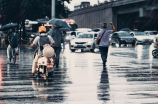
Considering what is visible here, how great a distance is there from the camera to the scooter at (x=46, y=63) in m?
13.4

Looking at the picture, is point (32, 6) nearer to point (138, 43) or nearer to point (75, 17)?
point (138, 43)

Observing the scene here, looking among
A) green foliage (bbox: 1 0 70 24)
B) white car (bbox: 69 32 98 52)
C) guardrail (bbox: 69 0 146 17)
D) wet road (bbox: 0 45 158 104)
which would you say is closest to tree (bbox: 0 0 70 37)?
green foliage (bbox: 1 0 70 24)

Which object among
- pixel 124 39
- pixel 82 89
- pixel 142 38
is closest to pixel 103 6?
pixel 142 38

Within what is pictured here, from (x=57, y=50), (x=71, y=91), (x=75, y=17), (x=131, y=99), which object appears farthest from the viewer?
(x=75, y=17)

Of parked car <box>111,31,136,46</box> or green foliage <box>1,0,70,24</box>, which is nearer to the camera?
parked car <box>111,31,136,46</box>

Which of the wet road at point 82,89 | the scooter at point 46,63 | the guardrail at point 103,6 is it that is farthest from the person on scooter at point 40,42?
the guardrail at point 103,6

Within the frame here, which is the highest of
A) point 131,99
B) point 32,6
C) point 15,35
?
point 32,6

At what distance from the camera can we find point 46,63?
13.5m

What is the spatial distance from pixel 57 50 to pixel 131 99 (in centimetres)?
906

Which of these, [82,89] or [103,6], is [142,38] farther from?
[82,89]

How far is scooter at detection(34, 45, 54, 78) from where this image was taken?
44.0 feet

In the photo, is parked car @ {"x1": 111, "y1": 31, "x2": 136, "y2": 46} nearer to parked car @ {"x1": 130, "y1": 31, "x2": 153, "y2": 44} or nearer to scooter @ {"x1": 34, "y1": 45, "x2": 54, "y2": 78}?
parked car @ {"x1": 130, "y1": 31, "x2": 153, "y2": 44}

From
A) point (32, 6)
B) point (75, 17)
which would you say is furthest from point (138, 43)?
point (75, 17)

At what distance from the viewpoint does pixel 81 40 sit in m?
35.0
